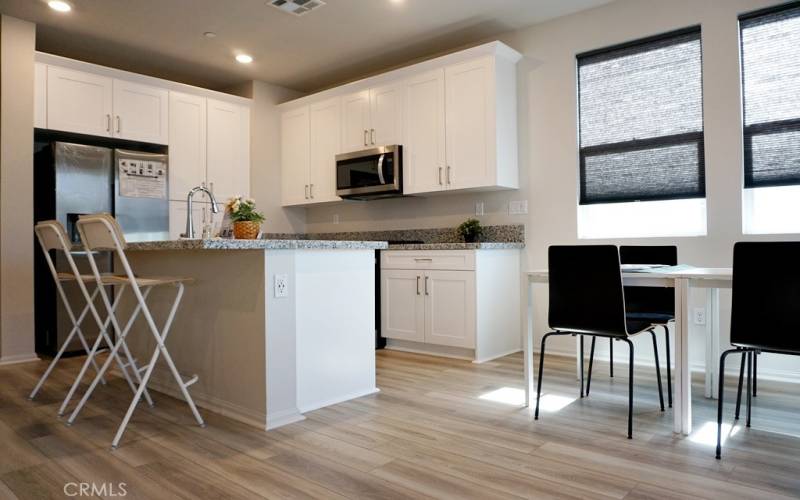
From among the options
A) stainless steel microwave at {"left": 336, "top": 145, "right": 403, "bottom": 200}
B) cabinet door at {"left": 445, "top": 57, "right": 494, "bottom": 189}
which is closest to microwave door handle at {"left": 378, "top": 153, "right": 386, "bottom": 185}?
stainless steel microwave at {"left": 336, "top": 145, "right": 403, "bottom": 200}

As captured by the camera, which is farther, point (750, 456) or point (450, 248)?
point (450, 248)

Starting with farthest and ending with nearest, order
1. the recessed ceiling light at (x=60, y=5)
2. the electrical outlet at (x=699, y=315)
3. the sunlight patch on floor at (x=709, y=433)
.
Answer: the recessed ceiling light at (x=60, y=5) < the electrical outlet at (x=699, y=315) < the sunlight patch on floor at (x=709, y=433)

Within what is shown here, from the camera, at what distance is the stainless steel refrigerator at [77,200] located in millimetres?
4230

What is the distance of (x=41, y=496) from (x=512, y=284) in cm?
335

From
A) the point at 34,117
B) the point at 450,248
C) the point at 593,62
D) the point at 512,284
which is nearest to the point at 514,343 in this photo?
the point at 512,284

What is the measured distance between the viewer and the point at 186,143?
17.2ft

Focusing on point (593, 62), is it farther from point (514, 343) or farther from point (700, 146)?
point (514, 343)

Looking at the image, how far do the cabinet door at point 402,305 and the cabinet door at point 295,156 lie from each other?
5.72ft

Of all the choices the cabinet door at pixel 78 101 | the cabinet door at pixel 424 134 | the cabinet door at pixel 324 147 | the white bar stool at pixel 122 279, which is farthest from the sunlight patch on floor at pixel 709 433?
the cabinet door at pixel 78 101

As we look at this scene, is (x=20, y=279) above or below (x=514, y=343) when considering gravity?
above

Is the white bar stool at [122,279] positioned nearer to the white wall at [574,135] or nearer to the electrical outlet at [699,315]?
the white wall at [574,135]

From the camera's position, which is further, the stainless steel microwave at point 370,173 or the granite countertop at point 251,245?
the stainless steel microwave at point 370,173

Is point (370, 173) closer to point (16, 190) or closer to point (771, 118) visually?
point (16, 190)

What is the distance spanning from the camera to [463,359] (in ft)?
13.1
